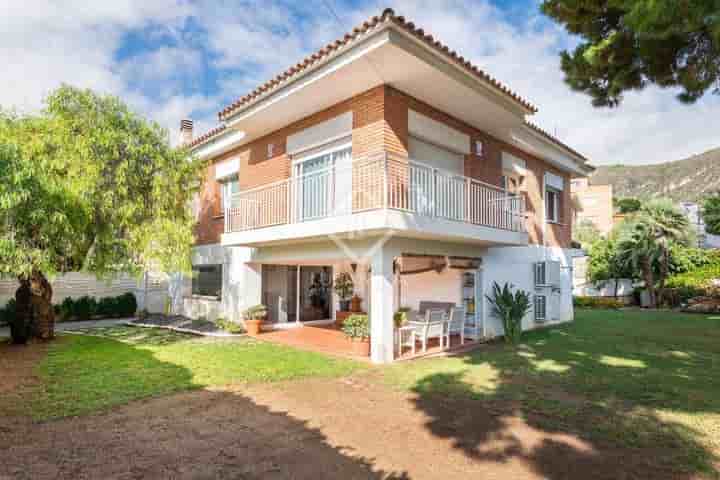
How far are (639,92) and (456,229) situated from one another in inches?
173

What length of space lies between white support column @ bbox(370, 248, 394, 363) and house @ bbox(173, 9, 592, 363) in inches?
1.0

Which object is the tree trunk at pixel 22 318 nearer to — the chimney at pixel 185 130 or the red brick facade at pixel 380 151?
the red brick facade at pixel 380 151

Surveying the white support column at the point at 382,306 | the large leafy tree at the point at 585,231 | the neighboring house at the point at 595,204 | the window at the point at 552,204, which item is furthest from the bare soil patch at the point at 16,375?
the neighboring house at the point at 595,204

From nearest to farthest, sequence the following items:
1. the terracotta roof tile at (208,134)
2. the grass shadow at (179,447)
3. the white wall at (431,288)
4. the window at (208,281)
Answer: the grass shadow at (179,447) < the white wall at (431,288) < the terracotta roof tile at (208,134) < the window at (208,281)

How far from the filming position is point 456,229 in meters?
9.61

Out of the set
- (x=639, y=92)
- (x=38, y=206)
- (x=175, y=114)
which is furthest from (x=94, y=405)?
(x=175, y=114)

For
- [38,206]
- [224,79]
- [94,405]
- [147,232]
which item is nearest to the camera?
[94,405]

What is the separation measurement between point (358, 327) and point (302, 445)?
510 centimetres

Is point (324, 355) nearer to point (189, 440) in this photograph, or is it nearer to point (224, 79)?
point (189, 440)

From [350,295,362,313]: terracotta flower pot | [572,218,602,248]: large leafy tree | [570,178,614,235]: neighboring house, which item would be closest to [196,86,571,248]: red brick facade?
[350,295,362,313]: terracotta flower pot

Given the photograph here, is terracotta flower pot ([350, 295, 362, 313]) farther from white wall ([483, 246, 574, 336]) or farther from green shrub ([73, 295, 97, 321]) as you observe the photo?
green shrub ([73, 295, 97, 321])

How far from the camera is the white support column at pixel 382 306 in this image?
902 cm

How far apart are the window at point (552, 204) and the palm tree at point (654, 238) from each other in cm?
914

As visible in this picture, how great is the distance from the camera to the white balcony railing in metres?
8.88
